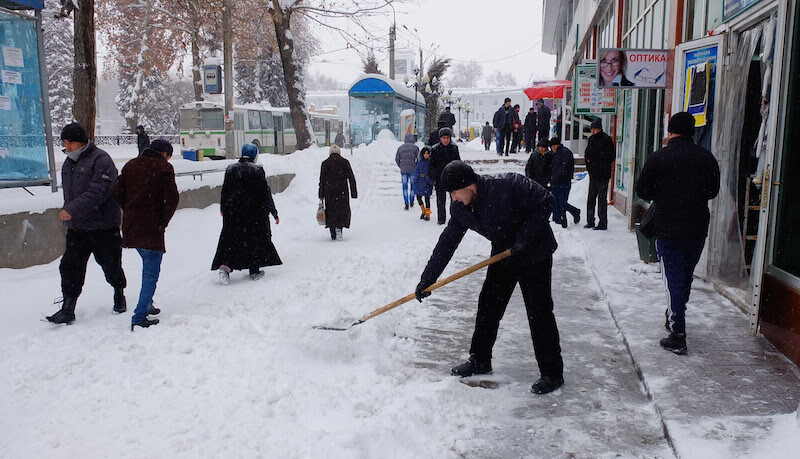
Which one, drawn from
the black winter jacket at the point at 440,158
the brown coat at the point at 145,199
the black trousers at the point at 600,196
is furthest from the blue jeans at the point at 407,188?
the brown coat at the point at 145,199

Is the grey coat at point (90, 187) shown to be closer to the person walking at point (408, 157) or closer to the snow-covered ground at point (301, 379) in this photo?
the snow-covered ground at point (301, 379)

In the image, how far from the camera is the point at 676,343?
184 inches

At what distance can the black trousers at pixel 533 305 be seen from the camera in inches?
159

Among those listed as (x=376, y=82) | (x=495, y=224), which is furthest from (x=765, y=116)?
(x=376, y=82)

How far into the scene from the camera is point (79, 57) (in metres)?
10.9

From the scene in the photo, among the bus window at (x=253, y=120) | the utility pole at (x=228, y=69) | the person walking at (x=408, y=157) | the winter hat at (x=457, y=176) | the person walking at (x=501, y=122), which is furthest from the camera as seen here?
the bus window at (x=253, y=120)

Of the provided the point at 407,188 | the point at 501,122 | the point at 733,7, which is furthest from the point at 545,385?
the point at 501,122

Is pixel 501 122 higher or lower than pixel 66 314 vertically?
higher

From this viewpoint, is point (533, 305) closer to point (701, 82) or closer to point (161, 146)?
point (161, 146)

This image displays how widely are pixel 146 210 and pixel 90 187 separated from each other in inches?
20.7

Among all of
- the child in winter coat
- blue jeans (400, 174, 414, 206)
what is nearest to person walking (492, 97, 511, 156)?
blue jeans (400, 174, 414, 206)

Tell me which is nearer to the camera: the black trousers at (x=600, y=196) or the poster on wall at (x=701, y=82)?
the poster on wall at (x=701, y=82)

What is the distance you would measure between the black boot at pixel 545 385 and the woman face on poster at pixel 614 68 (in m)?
5.38

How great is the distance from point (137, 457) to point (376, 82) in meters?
22.5
